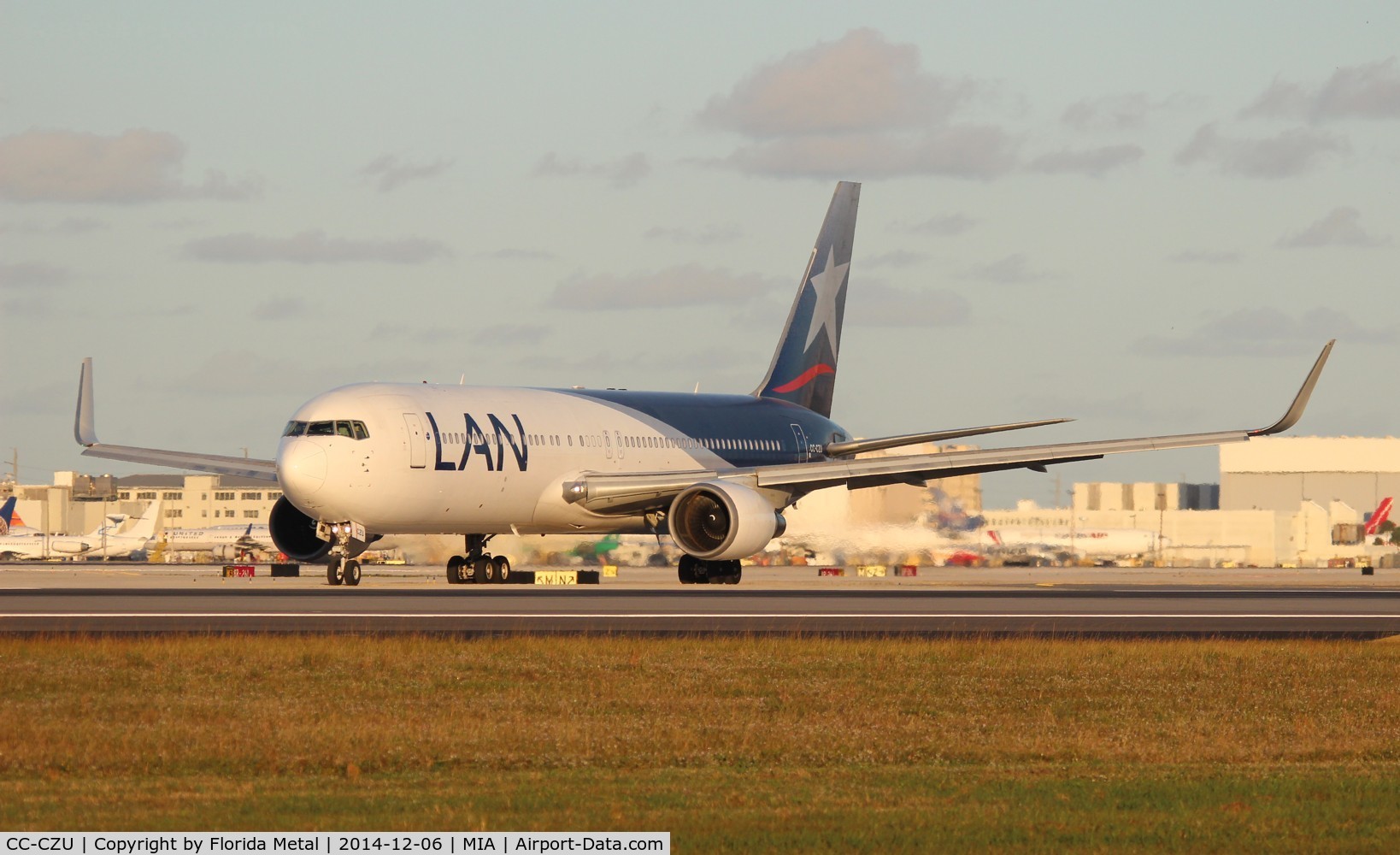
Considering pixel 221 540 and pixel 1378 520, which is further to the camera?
pixel 1378 520

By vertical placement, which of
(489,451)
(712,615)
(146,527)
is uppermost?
A: (489,451)

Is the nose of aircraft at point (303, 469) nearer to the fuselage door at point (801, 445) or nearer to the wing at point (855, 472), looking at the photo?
the wing at point (855, 472)

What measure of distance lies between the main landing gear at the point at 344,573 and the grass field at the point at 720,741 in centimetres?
1757

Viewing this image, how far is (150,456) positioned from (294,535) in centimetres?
468

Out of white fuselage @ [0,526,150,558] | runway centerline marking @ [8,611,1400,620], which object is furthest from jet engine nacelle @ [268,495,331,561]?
white fuselage @ [0,526,150,558]

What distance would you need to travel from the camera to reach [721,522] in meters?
40.0

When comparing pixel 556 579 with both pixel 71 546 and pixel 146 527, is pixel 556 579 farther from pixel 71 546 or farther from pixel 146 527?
pixel 146 527

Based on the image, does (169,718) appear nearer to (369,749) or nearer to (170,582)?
(369,749)

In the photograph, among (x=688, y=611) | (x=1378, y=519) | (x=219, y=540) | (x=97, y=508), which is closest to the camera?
(x=688, y=611)

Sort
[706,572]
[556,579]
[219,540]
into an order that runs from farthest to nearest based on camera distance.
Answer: [219,540], [556,579], [706,572]

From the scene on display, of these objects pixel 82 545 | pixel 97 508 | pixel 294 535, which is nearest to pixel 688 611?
pixel 294 535

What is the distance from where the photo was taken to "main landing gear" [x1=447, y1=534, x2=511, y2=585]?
42250 mm

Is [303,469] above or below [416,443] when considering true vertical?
below

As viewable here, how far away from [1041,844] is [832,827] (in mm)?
1103
